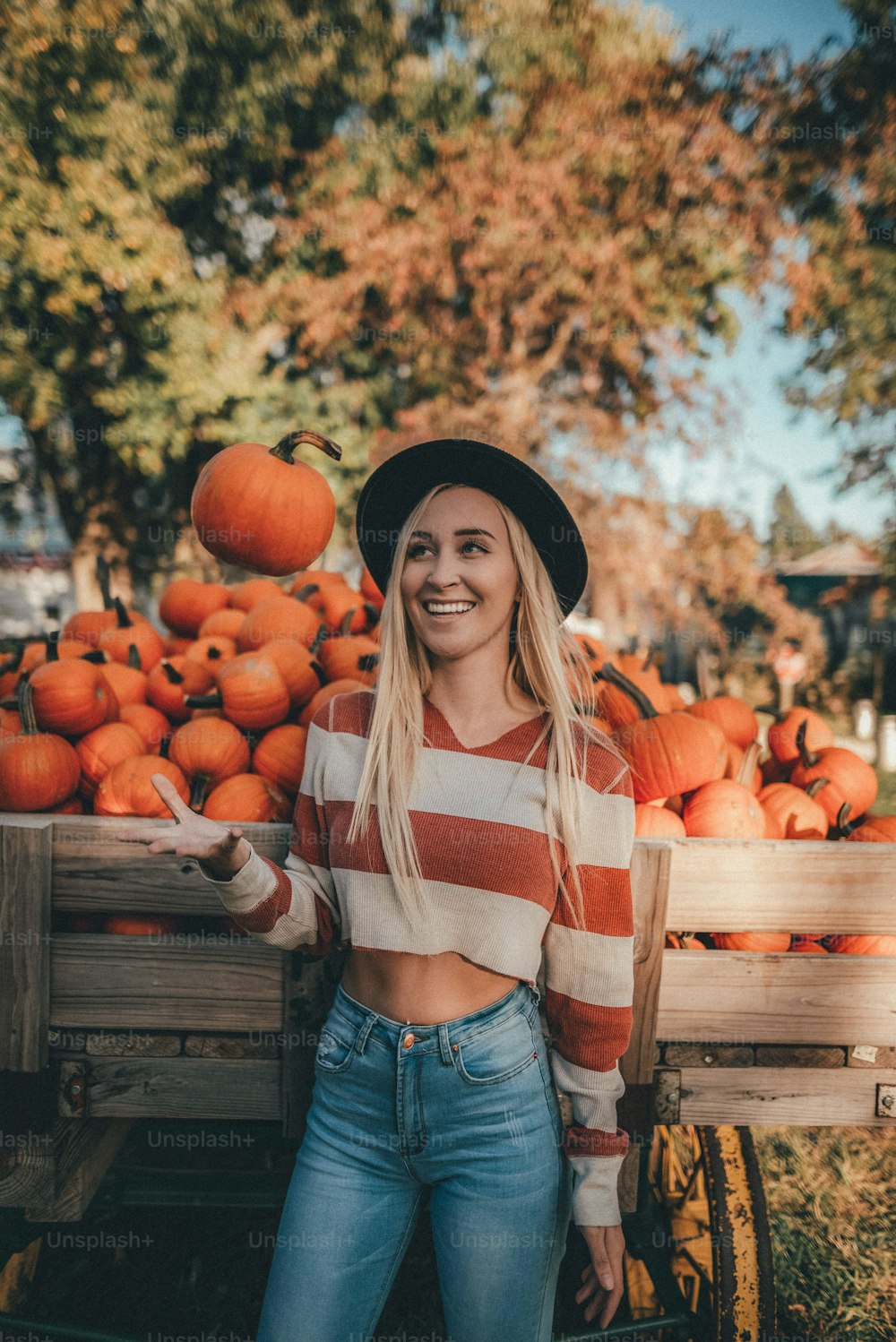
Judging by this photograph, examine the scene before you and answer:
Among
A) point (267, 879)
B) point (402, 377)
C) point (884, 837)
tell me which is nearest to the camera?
point (267, 879)

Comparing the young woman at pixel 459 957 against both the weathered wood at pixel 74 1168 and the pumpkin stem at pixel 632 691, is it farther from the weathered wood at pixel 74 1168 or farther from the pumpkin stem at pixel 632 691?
the pumpkin stem at pixel 632 691

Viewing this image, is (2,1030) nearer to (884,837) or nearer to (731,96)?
(884,837)

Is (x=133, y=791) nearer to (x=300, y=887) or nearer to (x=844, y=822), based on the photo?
(x=300, y=887)

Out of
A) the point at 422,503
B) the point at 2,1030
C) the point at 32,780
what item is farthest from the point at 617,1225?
the point at 32,780

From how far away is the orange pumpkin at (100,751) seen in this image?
2.35 metres

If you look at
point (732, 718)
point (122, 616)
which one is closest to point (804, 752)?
point (732, 718)

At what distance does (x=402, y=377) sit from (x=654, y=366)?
376 centimetres

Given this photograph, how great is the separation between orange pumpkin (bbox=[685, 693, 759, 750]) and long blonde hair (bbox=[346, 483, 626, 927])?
3.76ft

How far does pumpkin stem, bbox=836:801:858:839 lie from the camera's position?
7.88ft

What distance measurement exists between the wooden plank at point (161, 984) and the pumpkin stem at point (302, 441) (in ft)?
4.01

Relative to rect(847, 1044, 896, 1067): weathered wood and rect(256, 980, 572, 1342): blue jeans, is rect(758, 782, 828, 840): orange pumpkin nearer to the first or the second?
A: rect(847, 1044, 896, 1067): weathered wood

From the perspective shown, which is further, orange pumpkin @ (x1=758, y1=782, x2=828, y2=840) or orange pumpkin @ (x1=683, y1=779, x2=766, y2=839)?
orange pumpkin @ (x1=758, y1=782, x2=828, y2=840)

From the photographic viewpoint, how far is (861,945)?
2.05m

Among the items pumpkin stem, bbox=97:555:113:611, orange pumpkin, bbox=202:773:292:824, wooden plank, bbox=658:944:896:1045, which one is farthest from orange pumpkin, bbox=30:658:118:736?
wooden plank, bbox=658:944:896:1045
